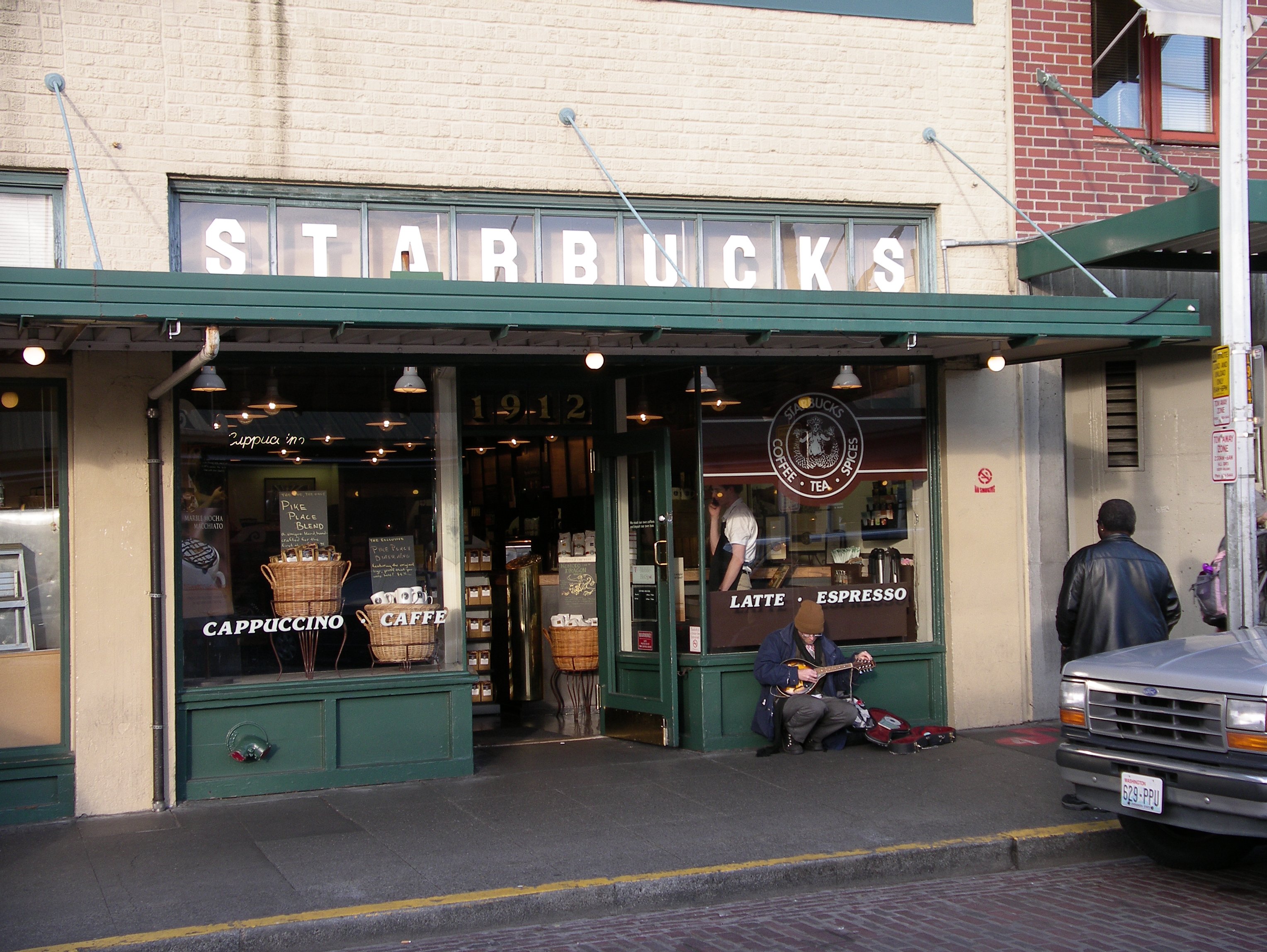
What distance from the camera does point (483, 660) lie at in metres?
10.8

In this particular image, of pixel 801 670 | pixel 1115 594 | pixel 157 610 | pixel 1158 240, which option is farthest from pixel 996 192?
pixel 157 610

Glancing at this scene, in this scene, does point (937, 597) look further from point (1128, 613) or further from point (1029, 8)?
point (1029, 8)

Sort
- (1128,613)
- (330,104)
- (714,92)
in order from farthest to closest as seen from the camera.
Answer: (714,92), (330,104), (1128,613)

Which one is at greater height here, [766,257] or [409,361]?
[766,257]

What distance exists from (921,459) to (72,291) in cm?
659

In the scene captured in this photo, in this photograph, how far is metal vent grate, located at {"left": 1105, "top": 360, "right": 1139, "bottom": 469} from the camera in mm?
10555

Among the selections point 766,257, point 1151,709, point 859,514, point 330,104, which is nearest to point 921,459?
point 859,514

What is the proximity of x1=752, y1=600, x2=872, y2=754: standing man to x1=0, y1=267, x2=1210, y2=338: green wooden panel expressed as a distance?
243cm

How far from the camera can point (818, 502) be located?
31.6 ft

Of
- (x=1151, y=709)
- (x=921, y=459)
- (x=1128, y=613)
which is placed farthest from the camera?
(x=921, y=459)

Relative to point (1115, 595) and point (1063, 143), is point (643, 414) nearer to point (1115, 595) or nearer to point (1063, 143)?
point (1115, 595)

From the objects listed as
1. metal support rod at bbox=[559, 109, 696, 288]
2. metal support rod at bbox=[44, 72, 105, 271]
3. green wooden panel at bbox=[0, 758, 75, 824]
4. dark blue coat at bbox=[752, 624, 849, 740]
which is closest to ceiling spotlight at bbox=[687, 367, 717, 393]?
metal support rod at bbox=[559, 109, 696, 288]

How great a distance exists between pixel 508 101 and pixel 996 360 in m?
4.11

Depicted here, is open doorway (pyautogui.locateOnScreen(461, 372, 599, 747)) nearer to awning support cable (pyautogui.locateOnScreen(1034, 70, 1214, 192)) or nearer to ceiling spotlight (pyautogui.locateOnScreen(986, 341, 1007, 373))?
ceiling spotlight (pyautogui.locateOnScreen(986, 341, 1007, 373))
